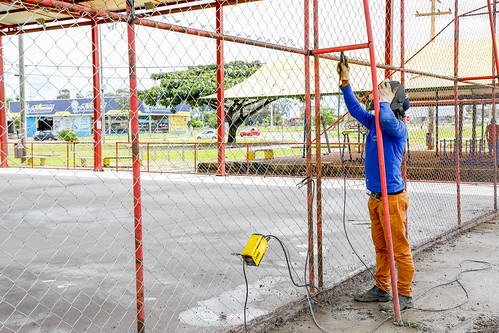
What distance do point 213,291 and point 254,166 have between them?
13109mm

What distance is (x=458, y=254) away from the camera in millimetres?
6562

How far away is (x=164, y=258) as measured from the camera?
6398 millimetres

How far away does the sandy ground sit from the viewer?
4.17m

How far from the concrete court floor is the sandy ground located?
399mm

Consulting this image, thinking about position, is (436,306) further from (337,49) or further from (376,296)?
(337,49)

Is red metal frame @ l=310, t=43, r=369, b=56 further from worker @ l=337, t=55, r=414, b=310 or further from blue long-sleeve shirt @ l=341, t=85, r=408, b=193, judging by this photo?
blue long-sleeve shirt @ l=341, t=85, r=408, b=193

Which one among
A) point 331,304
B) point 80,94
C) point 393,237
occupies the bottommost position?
point 331,304

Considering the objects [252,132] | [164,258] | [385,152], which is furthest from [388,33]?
[164,258]

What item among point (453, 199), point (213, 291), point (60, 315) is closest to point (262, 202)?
point (453, 199)

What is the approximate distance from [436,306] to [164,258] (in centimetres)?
329

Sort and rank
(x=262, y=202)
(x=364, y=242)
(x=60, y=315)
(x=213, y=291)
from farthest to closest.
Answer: (x=262, y=202), (x=364, y=242), (x=213, y=291), (x=60, y=315)

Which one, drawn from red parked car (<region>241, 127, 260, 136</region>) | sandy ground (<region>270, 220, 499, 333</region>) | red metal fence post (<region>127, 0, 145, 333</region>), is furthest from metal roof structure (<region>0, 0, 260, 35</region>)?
sandy ground (<region>270, 220, 499, 333</region>)

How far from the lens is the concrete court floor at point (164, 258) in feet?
14.4

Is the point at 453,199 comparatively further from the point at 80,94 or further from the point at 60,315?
the point at 80,94
